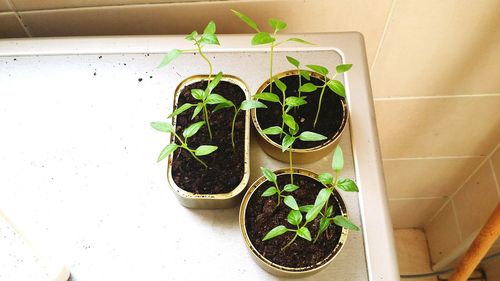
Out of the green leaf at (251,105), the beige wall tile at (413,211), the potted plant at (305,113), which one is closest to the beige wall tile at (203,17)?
the potted plant at (305,113)

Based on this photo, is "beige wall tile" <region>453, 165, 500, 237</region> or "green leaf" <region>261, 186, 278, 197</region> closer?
"green leaf" <region>261, 186, 278, 197</region>

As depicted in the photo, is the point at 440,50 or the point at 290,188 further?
the point at 440,50

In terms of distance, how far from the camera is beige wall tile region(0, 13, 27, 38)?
773 mm

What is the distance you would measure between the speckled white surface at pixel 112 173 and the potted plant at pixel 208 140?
0.15ft

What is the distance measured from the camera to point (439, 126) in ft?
3.53

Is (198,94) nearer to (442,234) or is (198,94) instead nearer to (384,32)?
(384,32)

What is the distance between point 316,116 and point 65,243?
1.30ft

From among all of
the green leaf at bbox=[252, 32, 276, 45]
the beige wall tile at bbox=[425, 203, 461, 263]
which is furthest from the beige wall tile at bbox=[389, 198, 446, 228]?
the green leaf at bbox=[252, 32, 276, 45]

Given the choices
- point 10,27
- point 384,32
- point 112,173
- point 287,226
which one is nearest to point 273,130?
point 287,226

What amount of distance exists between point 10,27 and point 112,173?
37 centimetres

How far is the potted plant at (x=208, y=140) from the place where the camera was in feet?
1.88

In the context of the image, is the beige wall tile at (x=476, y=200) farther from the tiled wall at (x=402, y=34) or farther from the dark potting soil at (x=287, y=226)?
the dark potting soil at (x=287, y=226)

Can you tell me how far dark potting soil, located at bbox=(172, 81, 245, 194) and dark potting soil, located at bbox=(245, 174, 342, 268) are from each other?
47mm

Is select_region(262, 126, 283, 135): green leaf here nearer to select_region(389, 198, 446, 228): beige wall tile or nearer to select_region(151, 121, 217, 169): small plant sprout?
select_region(151, 121, 217, 169): small plant sprout
